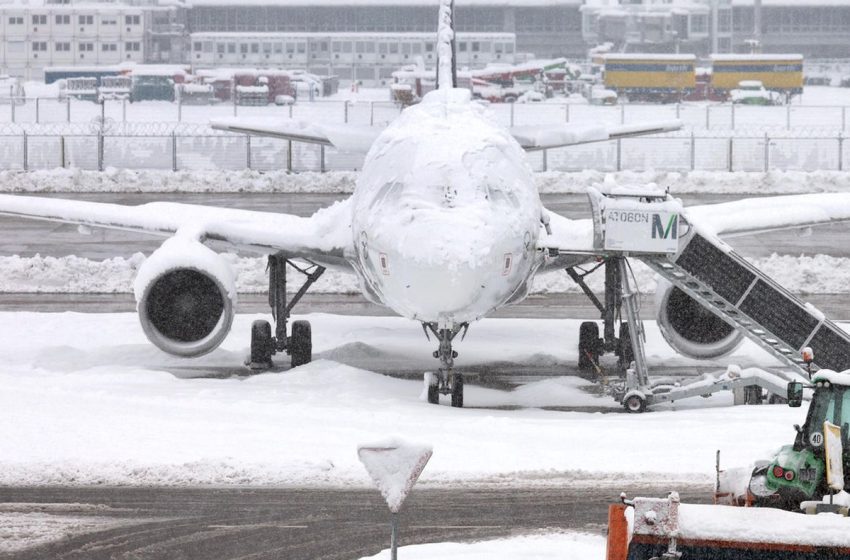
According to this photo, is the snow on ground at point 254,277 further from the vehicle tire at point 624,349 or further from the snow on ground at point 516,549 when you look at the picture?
the snow on ground at point 516,549

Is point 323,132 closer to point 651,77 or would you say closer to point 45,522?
point 45,522

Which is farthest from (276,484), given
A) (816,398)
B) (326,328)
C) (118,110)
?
(118,110)

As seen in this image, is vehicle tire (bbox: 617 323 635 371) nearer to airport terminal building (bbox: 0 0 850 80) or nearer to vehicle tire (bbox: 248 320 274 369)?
vehicle tire (bbox: 248 320 274 369)

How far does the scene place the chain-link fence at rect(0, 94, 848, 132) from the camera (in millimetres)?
71875

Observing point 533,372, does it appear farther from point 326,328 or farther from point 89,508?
point 89,508

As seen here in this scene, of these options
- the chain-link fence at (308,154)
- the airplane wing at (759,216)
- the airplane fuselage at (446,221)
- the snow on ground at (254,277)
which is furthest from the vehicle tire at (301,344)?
the chain-link fence at (308,154)

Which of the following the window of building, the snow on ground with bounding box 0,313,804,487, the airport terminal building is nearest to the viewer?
the snow on ground with bounding box 0,313,804,487

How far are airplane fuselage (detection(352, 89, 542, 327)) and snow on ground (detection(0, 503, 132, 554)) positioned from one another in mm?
5697

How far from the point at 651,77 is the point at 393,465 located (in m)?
79.9

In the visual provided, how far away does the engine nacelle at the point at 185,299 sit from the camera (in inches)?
928

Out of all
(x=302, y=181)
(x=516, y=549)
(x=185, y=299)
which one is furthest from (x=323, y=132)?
(x=302, y=181)

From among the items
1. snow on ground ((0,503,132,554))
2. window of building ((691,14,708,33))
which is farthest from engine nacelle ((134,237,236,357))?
window of building ((691,14,708,33))

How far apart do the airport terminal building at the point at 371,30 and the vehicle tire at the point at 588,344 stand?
90019 mm

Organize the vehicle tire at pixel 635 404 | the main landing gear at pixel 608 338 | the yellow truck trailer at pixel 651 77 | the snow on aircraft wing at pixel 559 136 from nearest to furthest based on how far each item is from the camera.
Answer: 1. the vehicle tire at pixel 635 404
2. the main landing gear at pixel 608 338
3. the snow on aircraft wing at pixel 559 136
4. the yellow truck trailer at pixel 651 77
